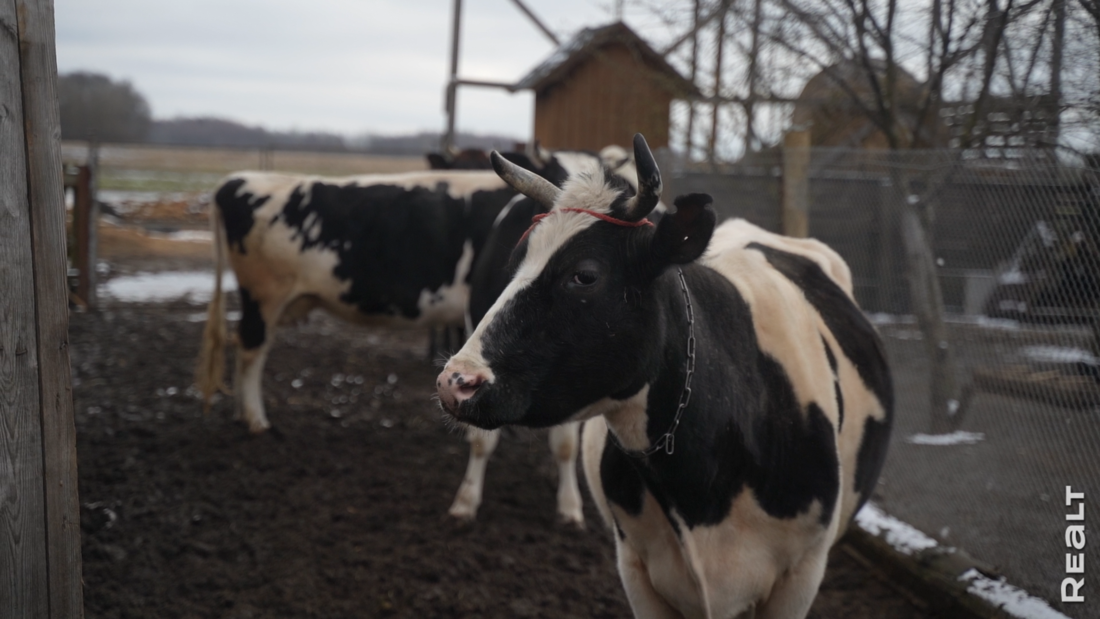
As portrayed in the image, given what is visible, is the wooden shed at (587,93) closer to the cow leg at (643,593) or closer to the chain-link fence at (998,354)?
the chain-link fence at (998,354)

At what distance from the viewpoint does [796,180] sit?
5.16 metres

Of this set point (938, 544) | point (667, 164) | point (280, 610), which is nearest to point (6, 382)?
point (280, 610)

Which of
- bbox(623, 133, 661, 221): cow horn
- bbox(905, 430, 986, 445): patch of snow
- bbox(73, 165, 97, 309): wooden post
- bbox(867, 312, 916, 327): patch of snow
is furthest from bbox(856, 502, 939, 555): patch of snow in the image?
bbox(73, 165, 97, 309): wooden post

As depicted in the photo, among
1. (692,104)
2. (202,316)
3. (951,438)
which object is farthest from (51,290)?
(202,316)

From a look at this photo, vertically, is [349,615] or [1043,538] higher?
[1043,538]

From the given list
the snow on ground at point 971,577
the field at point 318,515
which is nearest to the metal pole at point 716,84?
the field at point 318,515

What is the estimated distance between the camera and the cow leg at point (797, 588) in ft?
8.51

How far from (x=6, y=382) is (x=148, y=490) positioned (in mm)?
3017

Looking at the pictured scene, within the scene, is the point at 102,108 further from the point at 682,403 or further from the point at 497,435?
the point at 682,403

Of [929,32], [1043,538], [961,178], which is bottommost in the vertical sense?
[1043,538]

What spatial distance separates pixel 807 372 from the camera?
8.70 feet

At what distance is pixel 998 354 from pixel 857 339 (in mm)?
1397

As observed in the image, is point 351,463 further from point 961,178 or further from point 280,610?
point 961,178

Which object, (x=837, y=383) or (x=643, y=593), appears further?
(x=837, y=383)
